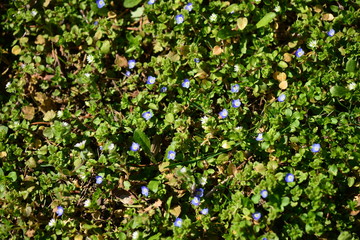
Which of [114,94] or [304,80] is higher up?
[114,94]

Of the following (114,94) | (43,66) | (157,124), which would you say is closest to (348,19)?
(157,124)

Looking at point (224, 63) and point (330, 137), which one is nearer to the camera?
point (330, 137)

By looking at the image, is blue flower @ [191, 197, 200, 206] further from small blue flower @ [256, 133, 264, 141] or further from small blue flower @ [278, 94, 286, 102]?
small blue flower @ [278, 94, 286, 102]

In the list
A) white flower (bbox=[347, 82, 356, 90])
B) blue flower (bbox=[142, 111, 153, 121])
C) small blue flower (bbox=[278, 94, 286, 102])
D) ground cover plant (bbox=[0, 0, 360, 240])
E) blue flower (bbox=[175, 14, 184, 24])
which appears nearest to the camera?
ground cover plant (bbox=[0, 0, 360, 240])

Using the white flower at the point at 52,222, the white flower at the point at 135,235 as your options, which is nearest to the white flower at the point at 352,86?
the white flower at the point at 135,235

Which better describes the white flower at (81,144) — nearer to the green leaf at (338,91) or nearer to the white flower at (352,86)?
the green leaf at (338,91)

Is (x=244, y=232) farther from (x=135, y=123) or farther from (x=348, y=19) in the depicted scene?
(x=348, y=19)

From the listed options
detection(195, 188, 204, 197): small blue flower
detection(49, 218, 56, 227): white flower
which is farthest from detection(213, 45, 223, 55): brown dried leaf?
detection(49, 218, 56, 227): white flower

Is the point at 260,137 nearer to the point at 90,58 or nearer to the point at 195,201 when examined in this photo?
the point at 195,201
